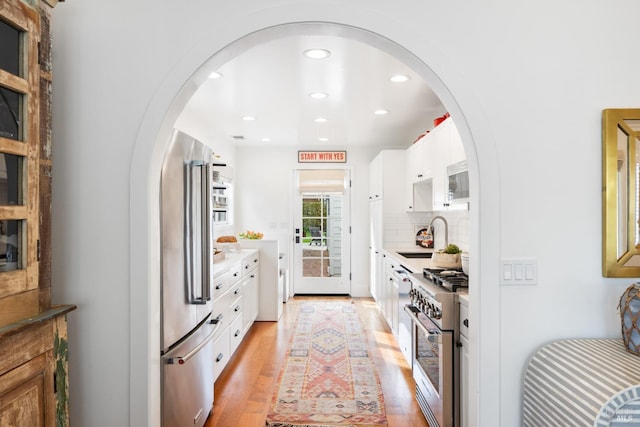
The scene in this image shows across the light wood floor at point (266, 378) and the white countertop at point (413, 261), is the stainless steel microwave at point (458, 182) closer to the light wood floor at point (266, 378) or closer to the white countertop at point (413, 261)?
the white countertop at point (413, 261)

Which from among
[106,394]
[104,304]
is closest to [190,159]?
[104,304]

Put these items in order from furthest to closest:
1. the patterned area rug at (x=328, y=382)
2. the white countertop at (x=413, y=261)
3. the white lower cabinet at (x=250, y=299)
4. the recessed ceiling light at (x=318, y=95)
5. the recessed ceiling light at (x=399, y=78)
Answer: the white lower cabinet at (x=250, y=299)
the recessed ceiling light at (x=318, y=95)
the white countertop at (x=413, y=261)
the recessed ceiling light at (x=399, y=78)
the patterned area rug at (x=328, y=382)

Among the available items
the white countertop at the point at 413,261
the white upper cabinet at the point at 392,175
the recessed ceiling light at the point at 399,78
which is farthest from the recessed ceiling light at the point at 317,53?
the white upper cabinet at the point at 392,175

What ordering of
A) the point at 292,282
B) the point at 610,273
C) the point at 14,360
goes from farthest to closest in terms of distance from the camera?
the point at 292,282, the point at 610,273, the point at 14,360

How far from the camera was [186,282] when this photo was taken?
232 cm

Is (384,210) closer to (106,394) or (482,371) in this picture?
(482,371)

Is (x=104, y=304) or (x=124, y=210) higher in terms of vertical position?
(x=124, y=210)

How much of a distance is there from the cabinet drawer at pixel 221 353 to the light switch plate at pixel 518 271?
2154 millimetres

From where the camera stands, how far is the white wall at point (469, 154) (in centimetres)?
167

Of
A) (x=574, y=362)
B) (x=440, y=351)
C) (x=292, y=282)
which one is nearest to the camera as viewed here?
(x=574, y=362)

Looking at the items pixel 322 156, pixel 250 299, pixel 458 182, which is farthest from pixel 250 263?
pixel 322 156

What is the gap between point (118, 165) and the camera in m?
1.69

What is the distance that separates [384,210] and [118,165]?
13.5 ft

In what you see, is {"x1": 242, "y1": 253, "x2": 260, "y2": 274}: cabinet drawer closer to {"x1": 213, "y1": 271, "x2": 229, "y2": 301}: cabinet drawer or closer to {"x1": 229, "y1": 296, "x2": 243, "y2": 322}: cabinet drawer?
{"x1": 229, "y1": 296, "x2": 243, "y2": 322}: cabinet drawer
